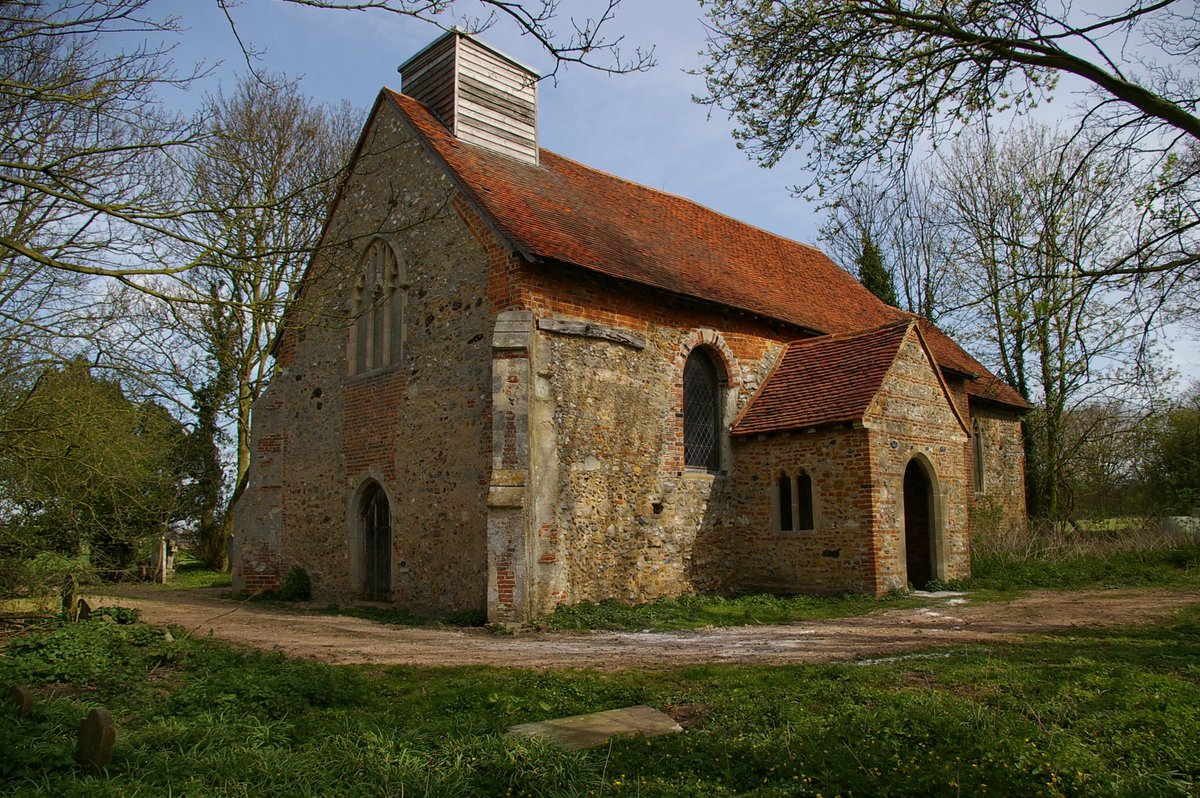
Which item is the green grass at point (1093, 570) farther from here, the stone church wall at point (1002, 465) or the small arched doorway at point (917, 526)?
the stone church wall at point (1002, 465)

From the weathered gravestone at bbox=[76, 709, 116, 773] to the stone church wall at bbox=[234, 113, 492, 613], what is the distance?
7.35 meters

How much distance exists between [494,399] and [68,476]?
555 cm

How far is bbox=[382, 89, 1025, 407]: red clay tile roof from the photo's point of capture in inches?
547

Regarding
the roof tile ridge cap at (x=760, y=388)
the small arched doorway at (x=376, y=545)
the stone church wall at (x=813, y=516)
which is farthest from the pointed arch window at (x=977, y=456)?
the small arched doorway at (x=376, y=545)

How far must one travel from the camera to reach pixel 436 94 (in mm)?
16875

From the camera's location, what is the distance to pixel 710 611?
13.1 m

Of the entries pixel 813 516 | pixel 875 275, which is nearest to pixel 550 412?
pixel 813 516

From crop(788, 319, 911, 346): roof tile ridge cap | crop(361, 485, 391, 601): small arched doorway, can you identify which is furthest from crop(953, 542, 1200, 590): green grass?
crop(361, 485, 391, 601): small arched doorway

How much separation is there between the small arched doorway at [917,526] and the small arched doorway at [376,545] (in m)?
10.4

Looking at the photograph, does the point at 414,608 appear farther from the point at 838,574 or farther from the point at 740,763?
the point at 740,763

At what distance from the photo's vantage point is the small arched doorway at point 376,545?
1516cm

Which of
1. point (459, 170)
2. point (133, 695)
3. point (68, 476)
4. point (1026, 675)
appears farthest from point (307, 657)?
point (459, 170)

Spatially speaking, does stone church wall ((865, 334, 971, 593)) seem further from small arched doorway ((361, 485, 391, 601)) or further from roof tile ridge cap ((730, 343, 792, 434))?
small arched doorway ((361, 485, 391, 601))

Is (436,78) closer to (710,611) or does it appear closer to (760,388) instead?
(760,388)
